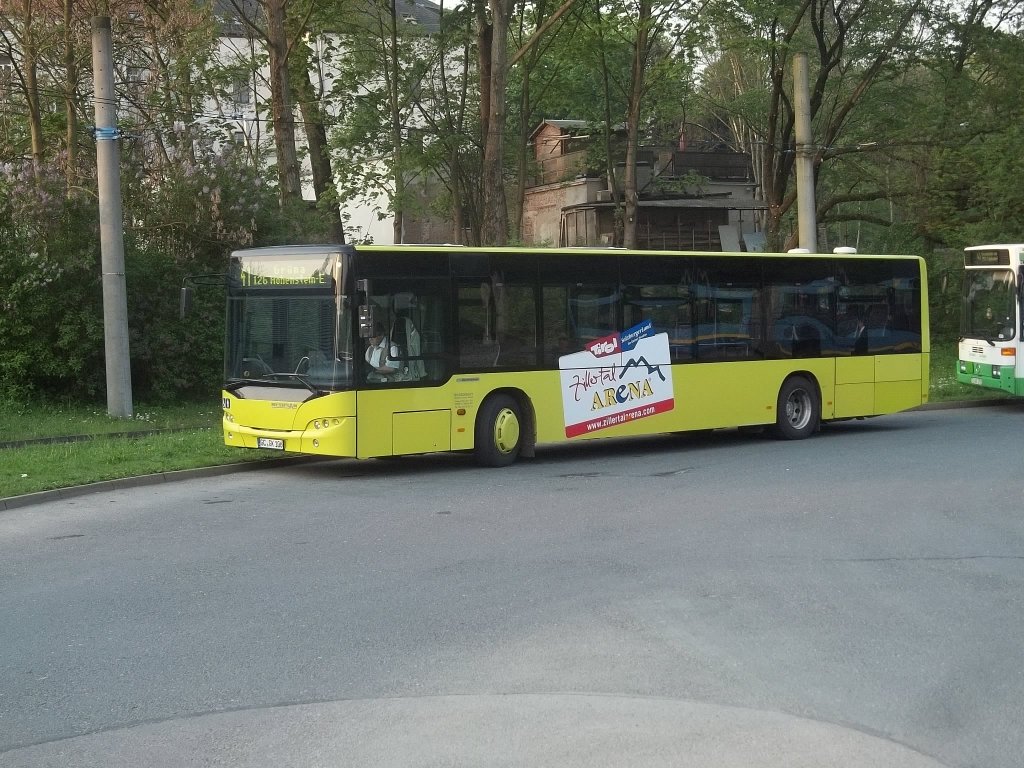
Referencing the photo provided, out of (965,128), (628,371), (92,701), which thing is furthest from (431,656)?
(965,128)

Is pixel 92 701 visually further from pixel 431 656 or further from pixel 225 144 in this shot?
pixel 225 144

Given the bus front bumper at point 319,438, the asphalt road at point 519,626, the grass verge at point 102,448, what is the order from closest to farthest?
1. the asphalt road at point 519,626
2. the grass verge at point 102,448
3. the bus front bumper at point 319,438

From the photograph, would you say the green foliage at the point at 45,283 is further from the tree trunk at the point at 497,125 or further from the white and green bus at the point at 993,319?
the white and green bus at the point at 993,319

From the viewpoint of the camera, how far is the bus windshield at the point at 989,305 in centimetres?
2480

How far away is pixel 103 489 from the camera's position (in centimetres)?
1445

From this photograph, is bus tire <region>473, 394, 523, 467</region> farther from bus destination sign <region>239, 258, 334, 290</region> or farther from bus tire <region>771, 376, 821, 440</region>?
bus tire <region>771, 376, 821, 440</region>

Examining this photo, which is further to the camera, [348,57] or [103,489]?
[348,57]

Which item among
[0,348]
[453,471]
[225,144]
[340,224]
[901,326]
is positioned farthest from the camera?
[340,224]

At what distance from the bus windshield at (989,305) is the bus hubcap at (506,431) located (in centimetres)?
1210

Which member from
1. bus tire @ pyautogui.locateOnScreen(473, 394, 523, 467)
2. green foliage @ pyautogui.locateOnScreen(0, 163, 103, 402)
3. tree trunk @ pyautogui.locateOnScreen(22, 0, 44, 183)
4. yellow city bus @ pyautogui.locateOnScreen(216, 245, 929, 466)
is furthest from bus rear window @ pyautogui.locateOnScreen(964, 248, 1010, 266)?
tree trunk @ pyautogui.locateOnScreen(22, 0, 44, 183)

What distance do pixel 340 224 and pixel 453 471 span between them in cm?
1841

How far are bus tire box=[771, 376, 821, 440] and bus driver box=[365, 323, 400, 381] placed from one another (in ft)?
23.4

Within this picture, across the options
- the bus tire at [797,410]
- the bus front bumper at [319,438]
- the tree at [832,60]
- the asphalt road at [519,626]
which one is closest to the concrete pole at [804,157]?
the bus tire at [797,410]

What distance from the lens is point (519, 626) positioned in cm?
791
